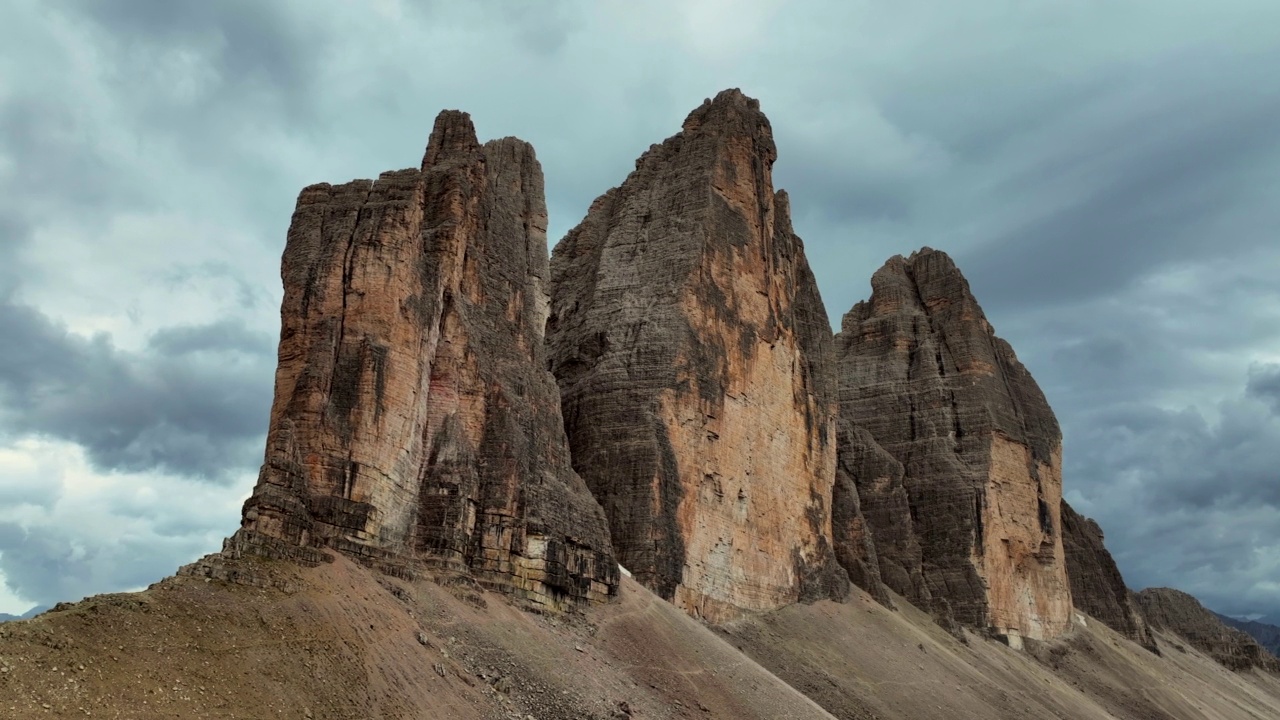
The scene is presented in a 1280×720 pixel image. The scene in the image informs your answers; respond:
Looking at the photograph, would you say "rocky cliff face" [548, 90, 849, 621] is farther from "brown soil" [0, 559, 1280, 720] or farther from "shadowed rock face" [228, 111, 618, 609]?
"shadowed rock face" [228, 111, 618, 609]

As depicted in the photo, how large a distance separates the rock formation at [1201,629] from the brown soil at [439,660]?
227ft

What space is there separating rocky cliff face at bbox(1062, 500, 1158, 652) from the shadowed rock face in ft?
214

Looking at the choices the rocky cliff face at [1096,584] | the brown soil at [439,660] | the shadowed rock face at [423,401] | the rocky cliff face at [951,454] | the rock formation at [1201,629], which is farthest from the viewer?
the rock formation at [1201,629]

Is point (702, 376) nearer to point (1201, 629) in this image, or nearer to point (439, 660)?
point (439, 660)

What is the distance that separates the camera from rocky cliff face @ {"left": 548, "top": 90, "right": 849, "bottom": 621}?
160ft

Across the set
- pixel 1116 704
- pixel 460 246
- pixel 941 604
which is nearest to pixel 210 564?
pixel 460 246

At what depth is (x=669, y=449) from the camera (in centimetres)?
4919

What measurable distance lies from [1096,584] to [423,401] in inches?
2976

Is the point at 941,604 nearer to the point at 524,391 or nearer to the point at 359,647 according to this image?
the point at 524,391

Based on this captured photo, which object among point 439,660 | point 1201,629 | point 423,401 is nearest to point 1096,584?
point 1201,629

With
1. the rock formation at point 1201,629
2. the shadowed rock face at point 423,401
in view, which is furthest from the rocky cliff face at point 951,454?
the rock formation at point 1201,629

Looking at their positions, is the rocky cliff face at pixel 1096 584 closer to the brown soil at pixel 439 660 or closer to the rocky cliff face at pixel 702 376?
the brown soil at pixel 439 660

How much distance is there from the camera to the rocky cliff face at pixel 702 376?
48.7 metres

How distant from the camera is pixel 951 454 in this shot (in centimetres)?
7619
